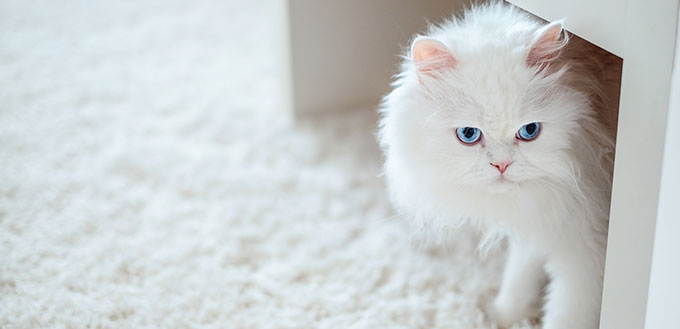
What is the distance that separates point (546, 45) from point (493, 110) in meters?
0.09

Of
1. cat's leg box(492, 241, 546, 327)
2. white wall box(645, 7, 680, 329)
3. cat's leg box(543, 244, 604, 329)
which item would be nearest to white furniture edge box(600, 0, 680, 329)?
white wall box(645, 7, 680, 329)

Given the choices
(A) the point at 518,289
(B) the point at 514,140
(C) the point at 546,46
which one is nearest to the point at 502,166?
(B) the point at 514,140

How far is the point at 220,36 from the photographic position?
201 centimetres

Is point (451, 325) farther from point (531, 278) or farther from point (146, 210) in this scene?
point (146, 210)

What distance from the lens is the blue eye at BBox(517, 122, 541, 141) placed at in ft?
2.82

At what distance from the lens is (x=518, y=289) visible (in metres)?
1.10

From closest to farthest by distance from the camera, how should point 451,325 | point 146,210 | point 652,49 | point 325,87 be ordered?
point 652,49 < point 451,325 < point 146,210 < point 325,87

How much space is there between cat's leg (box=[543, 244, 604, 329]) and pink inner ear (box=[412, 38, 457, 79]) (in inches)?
11.9

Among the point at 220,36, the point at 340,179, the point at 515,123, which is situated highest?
the point at 220,36

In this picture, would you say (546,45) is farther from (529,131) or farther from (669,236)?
(669,236)

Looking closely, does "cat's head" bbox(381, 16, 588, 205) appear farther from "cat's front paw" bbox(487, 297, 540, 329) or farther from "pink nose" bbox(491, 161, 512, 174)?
"cat's front paw" bbox(487, 297, 540, 329)

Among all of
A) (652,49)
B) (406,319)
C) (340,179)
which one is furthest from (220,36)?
(652,49)

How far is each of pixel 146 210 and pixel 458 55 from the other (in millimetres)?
727

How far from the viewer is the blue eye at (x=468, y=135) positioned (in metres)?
0.87
